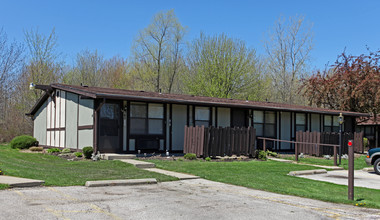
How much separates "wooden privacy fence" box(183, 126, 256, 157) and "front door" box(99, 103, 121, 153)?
3061mm

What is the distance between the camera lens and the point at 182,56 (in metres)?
39.0

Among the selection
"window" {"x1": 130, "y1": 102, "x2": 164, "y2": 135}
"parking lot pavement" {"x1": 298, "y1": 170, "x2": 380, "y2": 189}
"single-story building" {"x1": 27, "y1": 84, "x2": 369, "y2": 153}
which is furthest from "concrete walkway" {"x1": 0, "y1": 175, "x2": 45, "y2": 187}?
"parking lot pavement" {"x1": 298, "y1": 170, "x2": 380, "y2": 189}

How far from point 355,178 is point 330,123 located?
12372mm

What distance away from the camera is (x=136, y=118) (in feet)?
56.4

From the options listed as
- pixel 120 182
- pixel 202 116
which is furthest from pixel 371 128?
pixel 120 182

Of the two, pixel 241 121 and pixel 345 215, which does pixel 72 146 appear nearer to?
pixel 241 121

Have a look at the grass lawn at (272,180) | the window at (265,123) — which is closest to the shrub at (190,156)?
the grass lawn at (272,180)

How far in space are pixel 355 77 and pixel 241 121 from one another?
1418cm

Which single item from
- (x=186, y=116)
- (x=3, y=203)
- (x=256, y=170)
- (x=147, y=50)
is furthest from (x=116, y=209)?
(x=147, y=50)

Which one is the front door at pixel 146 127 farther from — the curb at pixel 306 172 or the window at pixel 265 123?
the curb at pixel 306 172

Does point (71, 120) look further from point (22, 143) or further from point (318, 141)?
point (318, 141)

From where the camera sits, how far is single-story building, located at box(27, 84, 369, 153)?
1652 cm

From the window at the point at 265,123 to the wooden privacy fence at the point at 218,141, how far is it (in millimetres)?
3846

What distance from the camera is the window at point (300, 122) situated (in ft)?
76.7
